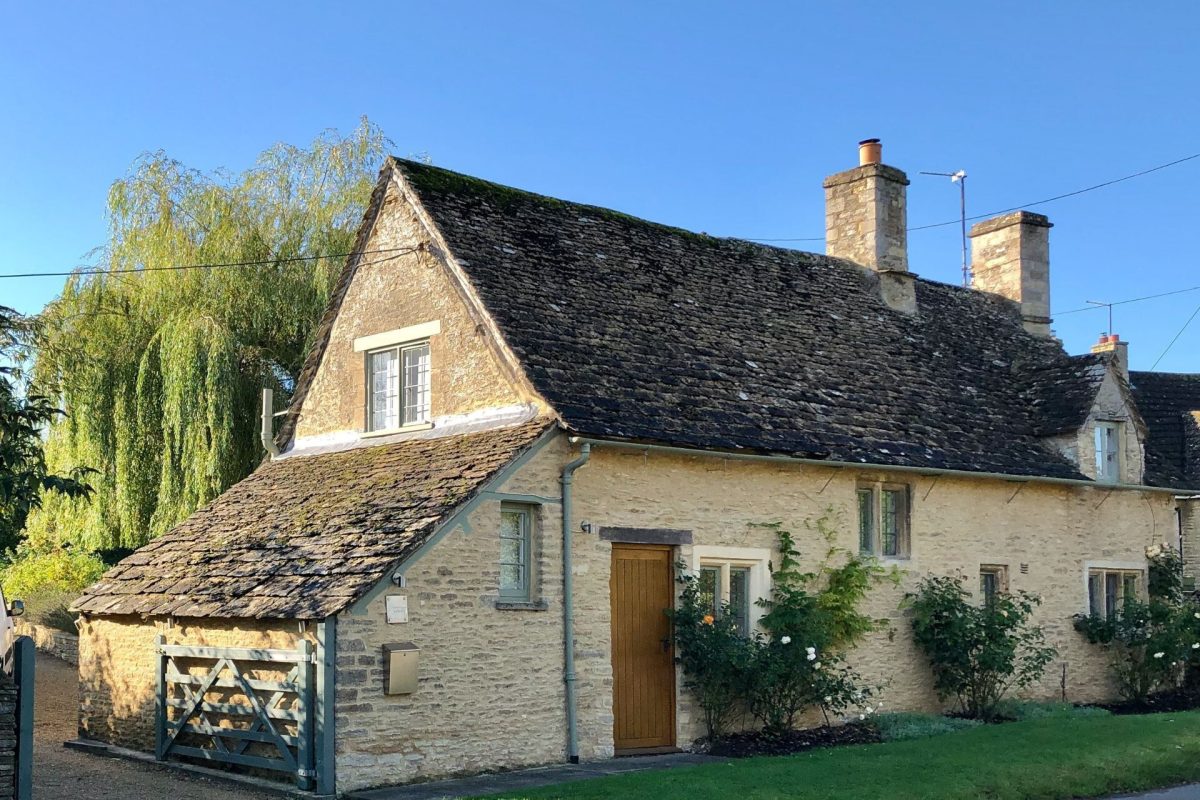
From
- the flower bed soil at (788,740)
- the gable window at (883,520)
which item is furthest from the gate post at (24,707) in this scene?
the gable window at (883,520)

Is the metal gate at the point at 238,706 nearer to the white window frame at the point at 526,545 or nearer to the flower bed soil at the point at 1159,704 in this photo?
the white window frame at the point at 526,545

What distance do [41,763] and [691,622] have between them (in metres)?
7.48

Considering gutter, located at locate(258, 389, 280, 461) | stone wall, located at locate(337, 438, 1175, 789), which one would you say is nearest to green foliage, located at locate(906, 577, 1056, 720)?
stone wall, located at locate(337, 438, 1175, 789)

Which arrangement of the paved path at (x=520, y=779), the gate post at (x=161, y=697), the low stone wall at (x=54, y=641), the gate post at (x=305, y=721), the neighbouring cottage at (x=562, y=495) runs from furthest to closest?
the low stone wall at (x=54, y=641)
the gate post at (x=161, y=697)
the neighbouring cottage at (x=562, y=495)
the gate post at (x=305, y=721)
the paved path at (x=520, y=779)

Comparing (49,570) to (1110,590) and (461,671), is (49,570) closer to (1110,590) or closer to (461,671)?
(461,671)

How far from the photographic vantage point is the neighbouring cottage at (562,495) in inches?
537

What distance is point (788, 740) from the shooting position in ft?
53.3

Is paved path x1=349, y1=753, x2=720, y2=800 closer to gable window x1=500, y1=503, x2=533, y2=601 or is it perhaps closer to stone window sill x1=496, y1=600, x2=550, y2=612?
stone window sill x1=496, y1=600, x2=550, y2=612

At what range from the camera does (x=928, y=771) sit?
519 inches

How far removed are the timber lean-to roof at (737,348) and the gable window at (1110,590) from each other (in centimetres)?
232

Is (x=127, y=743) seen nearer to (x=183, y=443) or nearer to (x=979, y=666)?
(x=183, y=443)

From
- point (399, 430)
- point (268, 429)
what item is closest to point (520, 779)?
point (399, 430)

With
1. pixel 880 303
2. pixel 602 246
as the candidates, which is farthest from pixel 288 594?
pixel 880 303

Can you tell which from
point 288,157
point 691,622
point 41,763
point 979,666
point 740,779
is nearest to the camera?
point 740,779
